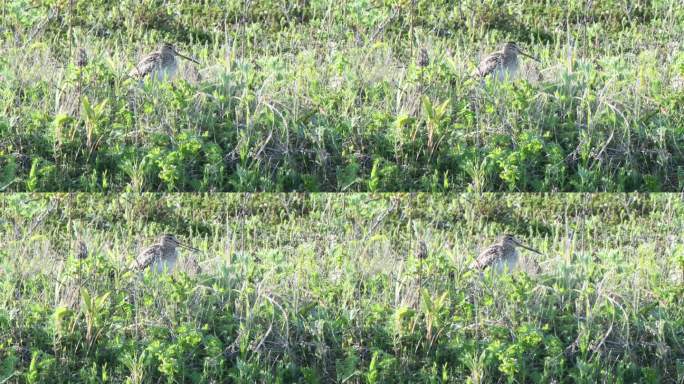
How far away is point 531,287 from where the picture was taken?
9.00 meters

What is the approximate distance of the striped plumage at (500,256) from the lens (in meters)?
9.18

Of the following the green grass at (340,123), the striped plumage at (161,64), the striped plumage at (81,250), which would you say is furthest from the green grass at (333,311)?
the striped plumage at (161,64)

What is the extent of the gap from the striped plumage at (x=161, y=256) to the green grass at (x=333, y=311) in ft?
0.34

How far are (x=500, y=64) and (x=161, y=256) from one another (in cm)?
281

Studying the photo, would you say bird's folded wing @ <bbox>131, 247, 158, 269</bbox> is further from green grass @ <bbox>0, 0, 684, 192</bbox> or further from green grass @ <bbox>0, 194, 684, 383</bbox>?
green grass @ <bbox>0, 0, 684, 192</bbox>

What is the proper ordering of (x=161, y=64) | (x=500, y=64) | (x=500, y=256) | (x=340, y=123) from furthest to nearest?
(x=500, y=64)
(x=161, y=64)
(x=340, y=123)
(x=500, y=256)

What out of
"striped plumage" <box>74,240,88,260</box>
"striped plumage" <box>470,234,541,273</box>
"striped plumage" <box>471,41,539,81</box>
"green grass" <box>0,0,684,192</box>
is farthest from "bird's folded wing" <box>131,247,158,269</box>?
"striped plumage" <box>471,41,539,81</box>

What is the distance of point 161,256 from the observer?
29.9ft

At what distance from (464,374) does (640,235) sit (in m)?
1.82

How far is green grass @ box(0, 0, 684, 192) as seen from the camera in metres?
9.40

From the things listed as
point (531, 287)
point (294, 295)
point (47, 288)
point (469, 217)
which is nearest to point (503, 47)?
point (469, 217)

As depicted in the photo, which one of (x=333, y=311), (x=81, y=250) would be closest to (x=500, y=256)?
(x=333, y=311)

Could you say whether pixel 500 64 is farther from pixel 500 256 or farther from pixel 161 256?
pixel 161 256

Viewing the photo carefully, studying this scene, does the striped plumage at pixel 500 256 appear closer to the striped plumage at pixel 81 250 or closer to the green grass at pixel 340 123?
the green grass at pixel 340 123
